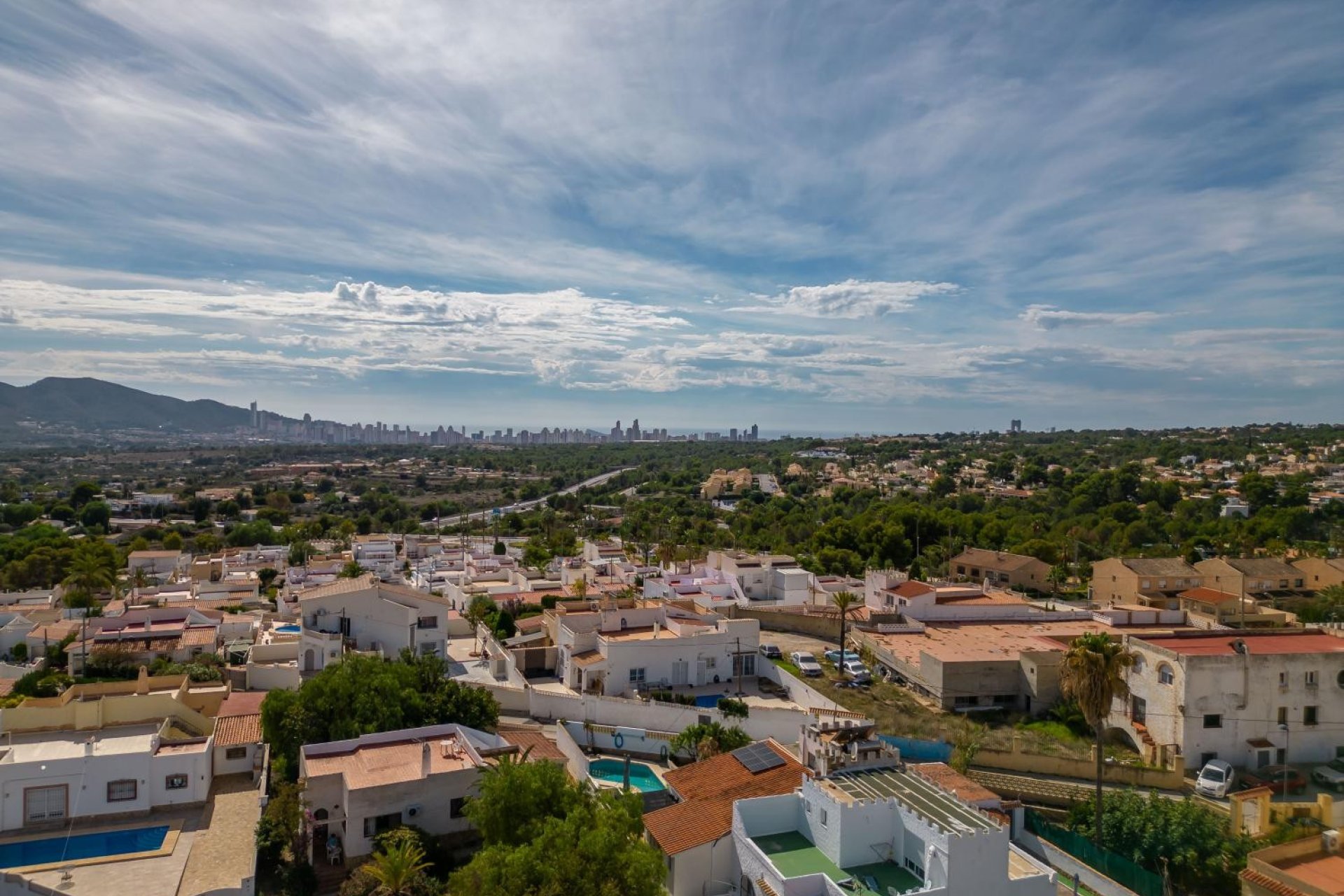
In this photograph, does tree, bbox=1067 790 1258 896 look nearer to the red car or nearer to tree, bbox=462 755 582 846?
the red car

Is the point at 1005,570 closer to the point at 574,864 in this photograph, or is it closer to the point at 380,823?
the point at 380,823

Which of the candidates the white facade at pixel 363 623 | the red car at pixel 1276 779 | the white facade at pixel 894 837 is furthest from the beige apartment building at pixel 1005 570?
the white facade at pixel 894 837

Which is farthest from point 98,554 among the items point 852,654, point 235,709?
point 852,654

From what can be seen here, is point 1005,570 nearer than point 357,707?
No

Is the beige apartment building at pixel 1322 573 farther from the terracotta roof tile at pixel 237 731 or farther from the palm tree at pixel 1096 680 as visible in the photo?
the terracotta roof tile at pixel 237 731

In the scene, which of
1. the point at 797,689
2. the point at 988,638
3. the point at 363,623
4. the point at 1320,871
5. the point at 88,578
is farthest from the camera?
the point at 88,578

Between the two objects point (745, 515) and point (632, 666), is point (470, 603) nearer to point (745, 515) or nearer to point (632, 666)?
point (632, 666)

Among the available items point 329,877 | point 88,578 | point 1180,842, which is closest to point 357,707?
point 329,877
